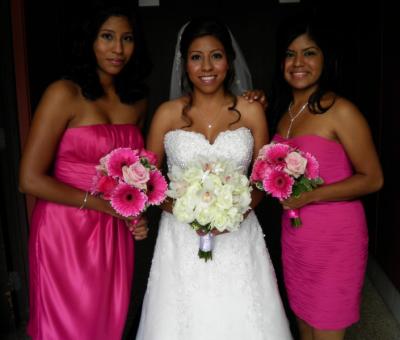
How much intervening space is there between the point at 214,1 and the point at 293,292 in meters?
3.88

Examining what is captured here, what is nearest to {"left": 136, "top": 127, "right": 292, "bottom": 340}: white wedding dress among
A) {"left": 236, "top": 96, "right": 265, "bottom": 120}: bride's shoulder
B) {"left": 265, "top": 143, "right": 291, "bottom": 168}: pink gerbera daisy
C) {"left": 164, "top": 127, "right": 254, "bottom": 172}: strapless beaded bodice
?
{"left": 164, "top": 127, "right": 254, "bottom": 172}: strapless beaded bodice

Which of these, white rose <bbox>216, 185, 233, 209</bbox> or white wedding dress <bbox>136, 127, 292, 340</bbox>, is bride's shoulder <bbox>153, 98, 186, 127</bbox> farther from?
white rose <bbox>216, 185, 233, 209</bbox>

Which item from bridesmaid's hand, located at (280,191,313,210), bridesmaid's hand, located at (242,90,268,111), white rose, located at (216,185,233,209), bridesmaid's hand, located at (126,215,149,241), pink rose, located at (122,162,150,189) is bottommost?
bridesmaid's hand, located at (126,215,149,241)

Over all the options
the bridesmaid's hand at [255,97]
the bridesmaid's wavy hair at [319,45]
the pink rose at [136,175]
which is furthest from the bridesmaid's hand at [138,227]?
the bridesmaid's wavy hair at [319,45]

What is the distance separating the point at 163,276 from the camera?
2.61m

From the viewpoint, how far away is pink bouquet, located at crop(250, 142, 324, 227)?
2.19 m

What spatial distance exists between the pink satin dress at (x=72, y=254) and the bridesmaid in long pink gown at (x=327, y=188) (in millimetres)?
1123

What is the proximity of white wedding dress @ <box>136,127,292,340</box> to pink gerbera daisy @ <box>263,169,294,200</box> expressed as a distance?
0.41 metres

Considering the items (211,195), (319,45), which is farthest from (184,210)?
(319,45)

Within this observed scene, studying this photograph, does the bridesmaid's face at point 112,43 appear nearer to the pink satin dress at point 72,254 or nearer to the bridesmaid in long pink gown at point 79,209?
the bridesmaid in long pink gown at point 79,209

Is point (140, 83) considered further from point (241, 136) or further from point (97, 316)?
point (97, 316)

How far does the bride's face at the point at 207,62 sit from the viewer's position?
259 centimetres

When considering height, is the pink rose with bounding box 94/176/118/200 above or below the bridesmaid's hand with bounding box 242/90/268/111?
below

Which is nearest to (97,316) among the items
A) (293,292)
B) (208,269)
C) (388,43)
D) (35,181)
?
(208,269)
